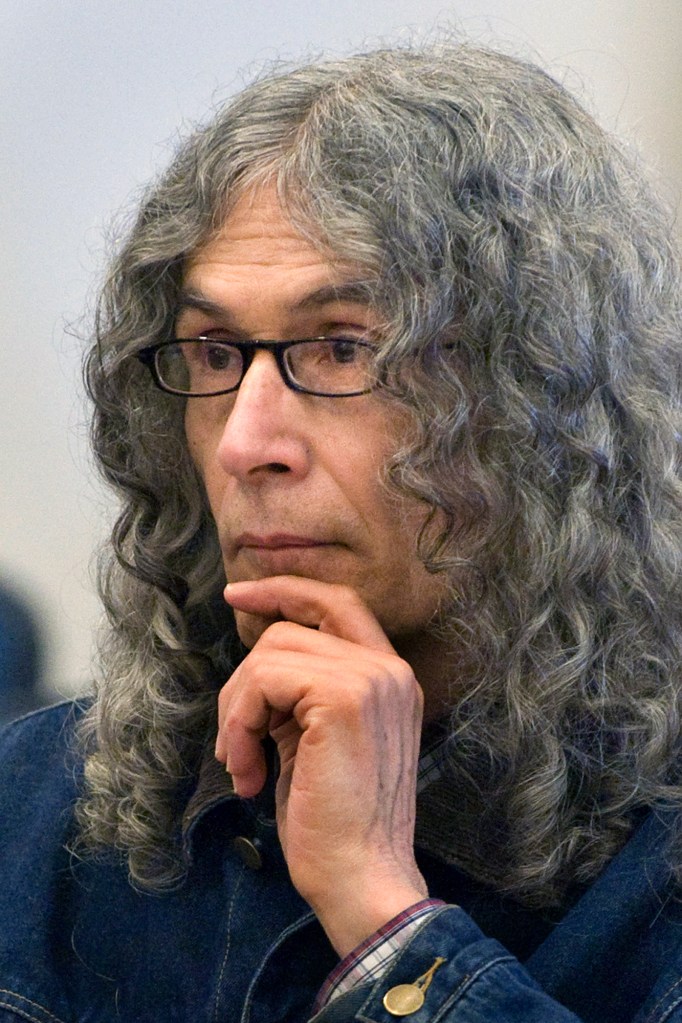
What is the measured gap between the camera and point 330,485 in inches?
58.0

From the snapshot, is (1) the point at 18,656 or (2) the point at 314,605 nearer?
(2) the point at 314,605

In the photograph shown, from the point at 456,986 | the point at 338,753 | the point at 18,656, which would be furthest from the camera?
the point at 18,656

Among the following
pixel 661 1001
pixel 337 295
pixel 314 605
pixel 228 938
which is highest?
pixel 337 295

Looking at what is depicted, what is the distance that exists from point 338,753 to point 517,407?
44 centimetres

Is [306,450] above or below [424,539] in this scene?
above

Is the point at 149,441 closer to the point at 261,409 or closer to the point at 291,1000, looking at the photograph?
the point at 261,409

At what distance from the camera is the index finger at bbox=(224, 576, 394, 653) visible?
1448mm

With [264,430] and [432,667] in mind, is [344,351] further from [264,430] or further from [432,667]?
[432,667]

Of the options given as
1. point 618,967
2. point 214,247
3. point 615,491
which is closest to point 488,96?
point 214,247

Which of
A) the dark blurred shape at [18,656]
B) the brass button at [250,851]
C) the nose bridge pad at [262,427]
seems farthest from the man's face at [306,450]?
the dark blurred shape at [18,656]

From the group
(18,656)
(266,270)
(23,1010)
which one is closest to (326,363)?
(266,270)

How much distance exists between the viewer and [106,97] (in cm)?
243

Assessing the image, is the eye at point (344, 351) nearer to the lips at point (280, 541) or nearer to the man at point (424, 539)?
the man at point (424, 539)

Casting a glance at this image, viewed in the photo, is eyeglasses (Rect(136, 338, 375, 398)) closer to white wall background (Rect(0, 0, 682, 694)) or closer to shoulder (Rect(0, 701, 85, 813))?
shoulder (Rect(0, 701, 85, 813))
